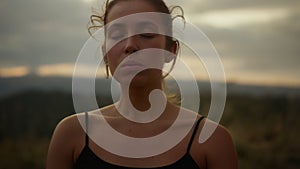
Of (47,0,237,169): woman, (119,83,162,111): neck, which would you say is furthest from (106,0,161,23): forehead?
(119,83,162,111): neck

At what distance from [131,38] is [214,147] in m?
0.23

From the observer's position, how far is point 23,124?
12.9 feet

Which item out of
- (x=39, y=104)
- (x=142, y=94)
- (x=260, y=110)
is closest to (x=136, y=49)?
(x=142, y=94)

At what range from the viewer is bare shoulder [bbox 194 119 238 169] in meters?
0.89

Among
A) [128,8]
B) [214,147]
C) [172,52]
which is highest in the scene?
[128,8]

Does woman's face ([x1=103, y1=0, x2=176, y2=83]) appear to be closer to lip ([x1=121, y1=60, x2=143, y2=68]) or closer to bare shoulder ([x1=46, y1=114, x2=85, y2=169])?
lip ([x1=121, y1=60, x2=143, y2=68])

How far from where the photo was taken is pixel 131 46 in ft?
2.77

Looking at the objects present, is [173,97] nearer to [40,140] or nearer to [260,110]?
[40,140]

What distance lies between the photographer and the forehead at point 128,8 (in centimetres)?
90

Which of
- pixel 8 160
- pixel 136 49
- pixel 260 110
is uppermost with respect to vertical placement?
pixel 136 49

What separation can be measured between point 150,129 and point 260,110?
394 cm

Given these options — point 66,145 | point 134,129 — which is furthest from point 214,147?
point 66,145

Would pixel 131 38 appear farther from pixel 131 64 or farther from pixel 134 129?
pixel 134 129

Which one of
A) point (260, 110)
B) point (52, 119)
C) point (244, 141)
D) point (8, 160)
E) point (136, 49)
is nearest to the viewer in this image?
point (136, 49)
